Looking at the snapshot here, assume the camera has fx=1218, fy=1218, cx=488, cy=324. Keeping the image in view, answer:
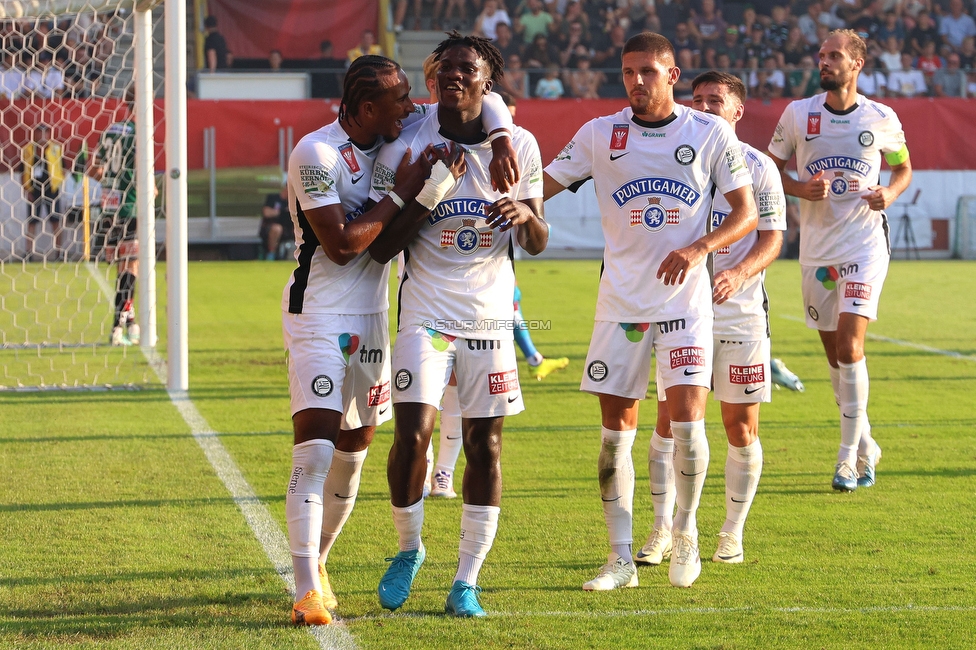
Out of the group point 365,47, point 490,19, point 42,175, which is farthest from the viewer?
point 490,19

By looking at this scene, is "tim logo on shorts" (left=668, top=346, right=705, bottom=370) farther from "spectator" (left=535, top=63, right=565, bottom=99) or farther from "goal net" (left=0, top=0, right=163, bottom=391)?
"spectator" (left=535, top=63, right=565, bottom=99)

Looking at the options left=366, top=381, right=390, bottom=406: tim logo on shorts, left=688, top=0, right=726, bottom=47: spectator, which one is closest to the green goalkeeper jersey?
left=366, top=381, right=390, bottom=406: tim logo on shorts

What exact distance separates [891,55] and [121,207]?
22.1 metres

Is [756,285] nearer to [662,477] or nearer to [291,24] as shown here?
[662,477]

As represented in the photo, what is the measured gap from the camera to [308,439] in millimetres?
4363

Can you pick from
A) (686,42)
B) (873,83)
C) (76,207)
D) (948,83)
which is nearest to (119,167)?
(76,207)

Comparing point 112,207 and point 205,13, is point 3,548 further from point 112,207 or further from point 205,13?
point 205,13

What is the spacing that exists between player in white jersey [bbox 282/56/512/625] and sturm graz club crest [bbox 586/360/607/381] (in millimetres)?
845

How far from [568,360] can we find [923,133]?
1647 cm

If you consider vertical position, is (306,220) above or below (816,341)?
above

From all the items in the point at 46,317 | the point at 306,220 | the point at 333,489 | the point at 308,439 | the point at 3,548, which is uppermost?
the point at 306,220

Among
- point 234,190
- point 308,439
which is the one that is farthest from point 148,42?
point 234,190

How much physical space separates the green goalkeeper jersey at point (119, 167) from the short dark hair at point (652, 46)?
8.11m

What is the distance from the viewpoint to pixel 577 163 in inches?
199
